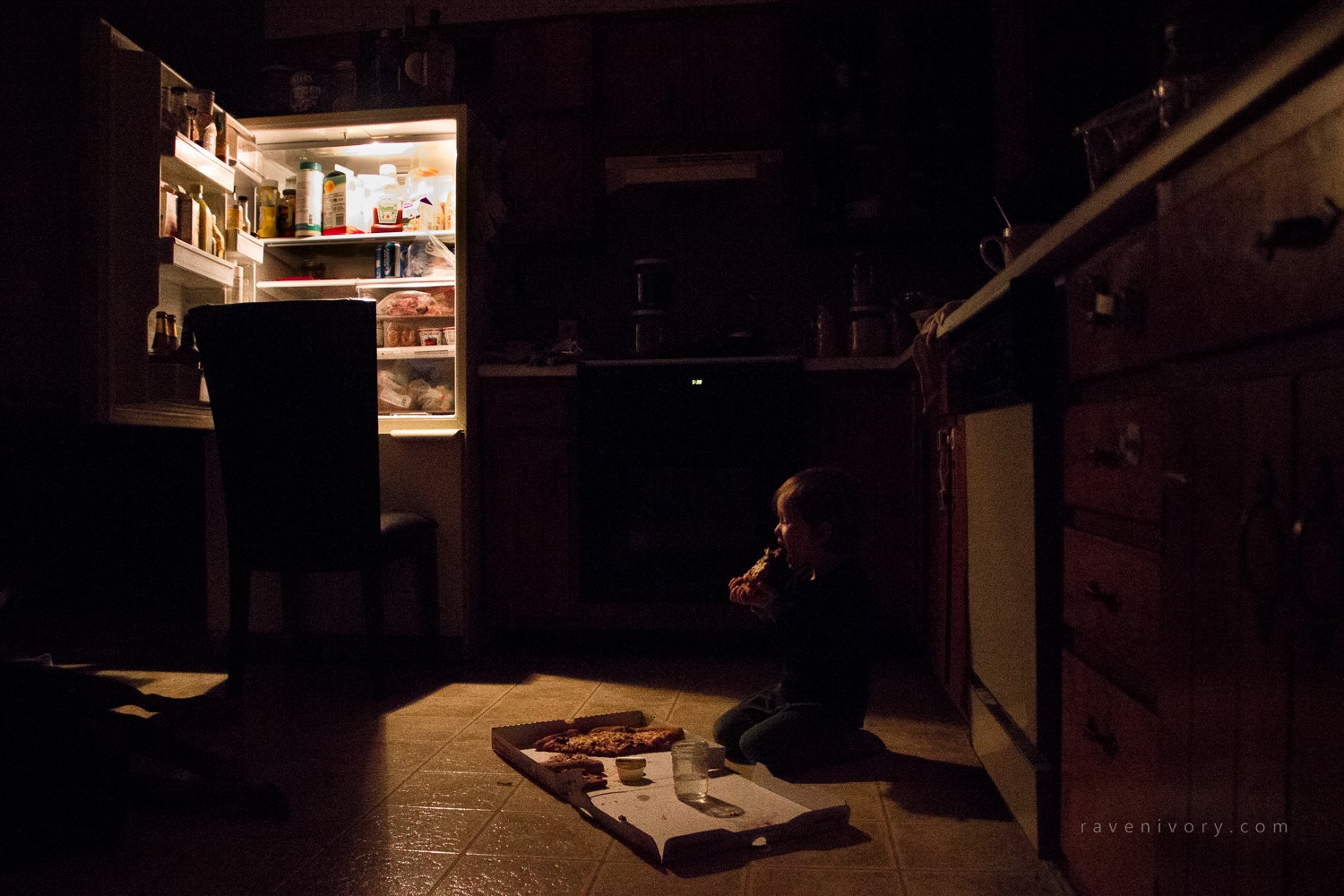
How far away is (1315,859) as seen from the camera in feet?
2.15

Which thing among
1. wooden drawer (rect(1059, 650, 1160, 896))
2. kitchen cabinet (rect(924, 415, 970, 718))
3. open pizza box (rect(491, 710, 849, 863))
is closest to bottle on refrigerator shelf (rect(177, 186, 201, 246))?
open pizza box (rect(491, 710, 849, 863))

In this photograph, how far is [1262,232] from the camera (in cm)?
71

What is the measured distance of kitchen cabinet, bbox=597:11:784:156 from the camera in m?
3.46

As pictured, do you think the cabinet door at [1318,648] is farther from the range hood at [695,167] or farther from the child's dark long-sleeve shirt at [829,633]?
the range hood at [695,167]

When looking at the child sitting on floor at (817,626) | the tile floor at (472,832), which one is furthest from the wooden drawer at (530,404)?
the child sitting on floor at (817,626)

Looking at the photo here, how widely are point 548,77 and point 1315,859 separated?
3.42 m

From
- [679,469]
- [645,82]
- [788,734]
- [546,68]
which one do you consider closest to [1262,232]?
[788,734]

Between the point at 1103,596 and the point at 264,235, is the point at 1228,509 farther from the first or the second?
the point at 264,235

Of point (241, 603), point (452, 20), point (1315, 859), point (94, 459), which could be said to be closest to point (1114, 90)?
point (1315, 859)

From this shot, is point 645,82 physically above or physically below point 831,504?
above

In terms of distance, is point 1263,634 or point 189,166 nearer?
point 1263,634

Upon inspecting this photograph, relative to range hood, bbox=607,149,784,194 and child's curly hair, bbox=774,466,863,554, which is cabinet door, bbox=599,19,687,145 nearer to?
range hood, bbox=607,149,784,194

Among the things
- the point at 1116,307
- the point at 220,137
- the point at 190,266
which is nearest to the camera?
the point at 1116,307

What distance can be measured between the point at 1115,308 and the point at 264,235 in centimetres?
304
